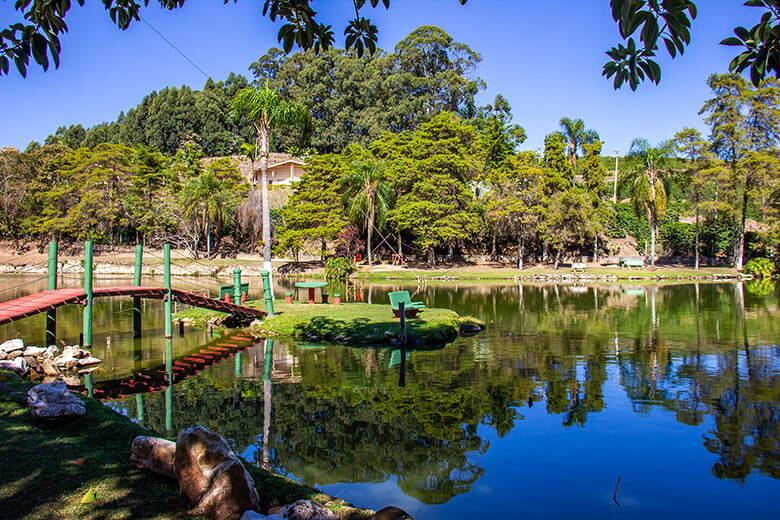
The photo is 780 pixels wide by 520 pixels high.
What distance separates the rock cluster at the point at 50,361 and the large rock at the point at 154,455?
7.98 meters

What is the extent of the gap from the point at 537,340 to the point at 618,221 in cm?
4016

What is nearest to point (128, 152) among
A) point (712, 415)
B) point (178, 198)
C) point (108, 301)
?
point (178, 198)

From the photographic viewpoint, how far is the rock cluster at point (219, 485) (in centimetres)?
489

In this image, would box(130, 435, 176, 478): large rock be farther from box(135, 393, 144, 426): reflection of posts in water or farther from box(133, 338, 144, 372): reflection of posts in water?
box(133, 338, 144, 372): reflection of posts in water

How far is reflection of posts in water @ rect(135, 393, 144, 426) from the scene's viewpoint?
9.81 meters

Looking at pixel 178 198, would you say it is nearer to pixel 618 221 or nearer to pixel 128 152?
pixel 128 152

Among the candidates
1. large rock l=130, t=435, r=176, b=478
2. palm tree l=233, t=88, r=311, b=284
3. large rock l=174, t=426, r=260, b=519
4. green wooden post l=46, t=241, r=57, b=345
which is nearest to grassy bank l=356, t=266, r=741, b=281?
palm tree l=233, t=88, r=311, b=284

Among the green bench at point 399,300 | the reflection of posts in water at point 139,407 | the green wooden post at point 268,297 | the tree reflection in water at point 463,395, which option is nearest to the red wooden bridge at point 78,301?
the green wooden post at point 268,297

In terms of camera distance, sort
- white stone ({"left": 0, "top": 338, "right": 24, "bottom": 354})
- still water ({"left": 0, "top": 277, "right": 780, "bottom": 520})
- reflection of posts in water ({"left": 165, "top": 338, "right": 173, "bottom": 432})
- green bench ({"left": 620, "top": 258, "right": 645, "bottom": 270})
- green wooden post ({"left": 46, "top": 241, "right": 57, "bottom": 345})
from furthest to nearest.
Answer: green bench ({"left": 620, "top": 258, "right": 645, "bottom": 270}) → green wooden post ({"left": 46, "top": 241, "right": 57, "bottom": 345}) → white stone ({"left": 0, "top": 338, "right": 24, "bottom": 354}) → reflection of posts in water ({"left": 165, "top": 338, "right": 173, "bottom": 432}) → still water ({"left": 0, "top": 277, "right": 780, "bottom": 520})

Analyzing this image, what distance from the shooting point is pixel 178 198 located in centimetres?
5172

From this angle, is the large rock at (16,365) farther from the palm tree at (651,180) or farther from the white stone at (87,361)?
the palm tree at (651,180)

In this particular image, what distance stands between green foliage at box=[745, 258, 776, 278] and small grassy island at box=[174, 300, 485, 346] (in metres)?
34.1

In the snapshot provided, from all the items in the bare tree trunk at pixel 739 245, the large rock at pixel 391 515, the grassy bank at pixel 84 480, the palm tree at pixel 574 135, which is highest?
the palm tree at pixel 574 135

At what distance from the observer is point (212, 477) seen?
5113 millimetres
